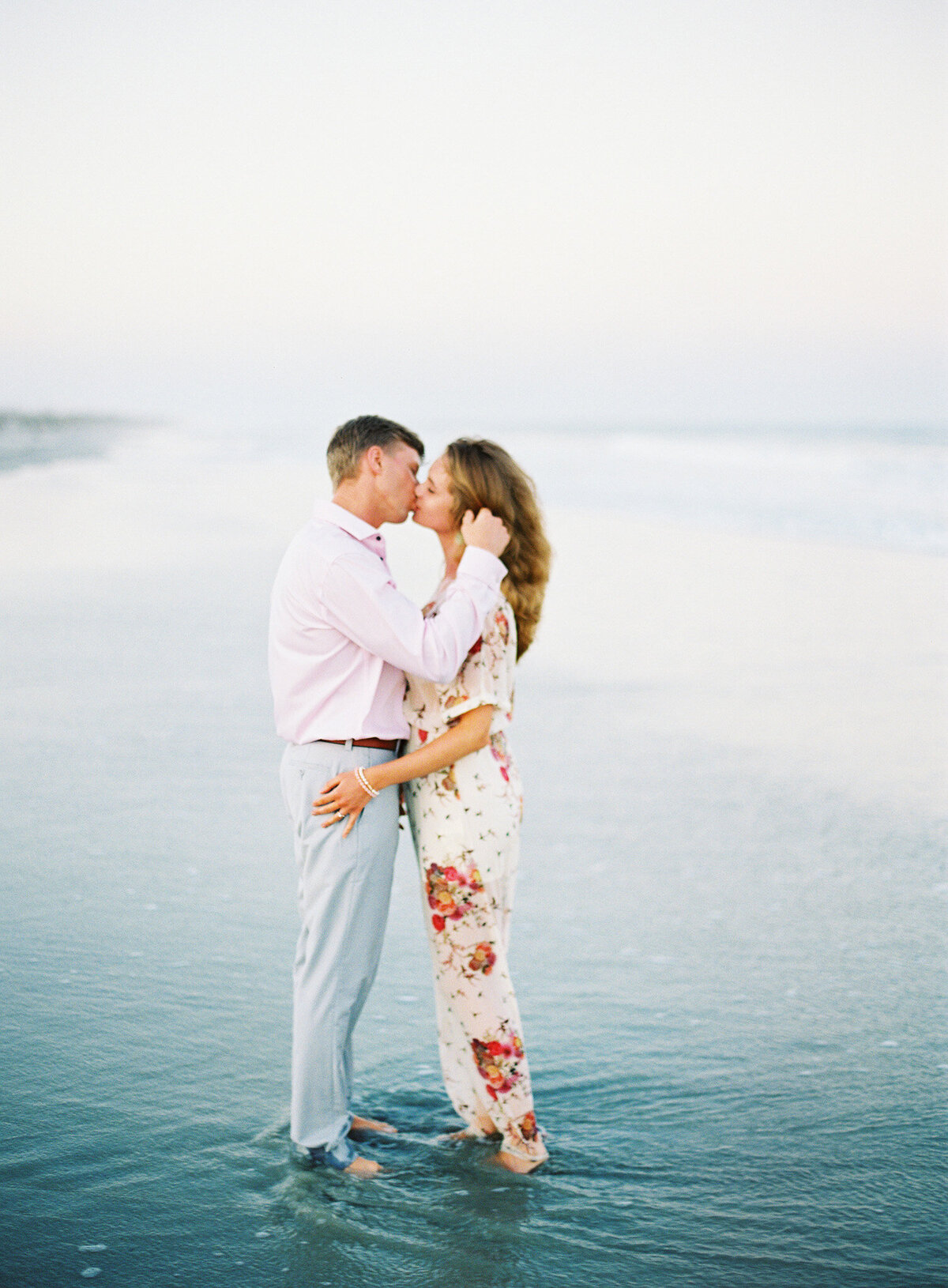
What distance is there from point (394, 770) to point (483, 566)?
0.51 meters

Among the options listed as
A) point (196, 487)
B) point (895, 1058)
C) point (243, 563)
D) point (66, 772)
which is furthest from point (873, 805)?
point (196, 487)

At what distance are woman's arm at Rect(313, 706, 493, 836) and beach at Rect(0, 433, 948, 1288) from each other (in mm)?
865

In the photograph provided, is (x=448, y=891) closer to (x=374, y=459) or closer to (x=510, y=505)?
(x=510, y=505)

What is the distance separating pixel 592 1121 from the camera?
3.19 metres

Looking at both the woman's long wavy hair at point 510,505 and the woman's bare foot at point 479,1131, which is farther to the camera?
the woman's bare foot at point 479,1131

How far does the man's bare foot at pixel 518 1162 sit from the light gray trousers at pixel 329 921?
0.39 m

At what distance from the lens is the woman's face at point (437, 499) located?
2.99m

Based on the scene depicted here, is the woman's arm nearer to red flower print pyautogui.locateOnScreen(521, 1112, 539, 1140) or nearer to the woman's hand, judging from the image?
the woman's hand

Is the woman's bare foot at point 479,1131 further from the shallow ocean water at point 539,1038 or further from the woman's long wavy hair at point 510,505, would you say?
the woman's long wavy hair at point 510,505

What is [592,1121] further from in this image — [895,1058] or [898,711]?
[898,711]

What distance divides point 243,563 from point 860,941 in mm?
8128

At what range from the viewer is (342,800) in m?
2.87

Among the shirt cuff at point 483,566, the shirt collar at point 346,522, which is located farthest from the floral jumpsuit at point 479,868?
the shirt collar at point 346,522

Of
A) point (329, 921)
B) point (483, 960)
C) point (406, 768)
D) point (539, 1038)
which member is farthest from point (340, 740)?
point (539, 1038)
